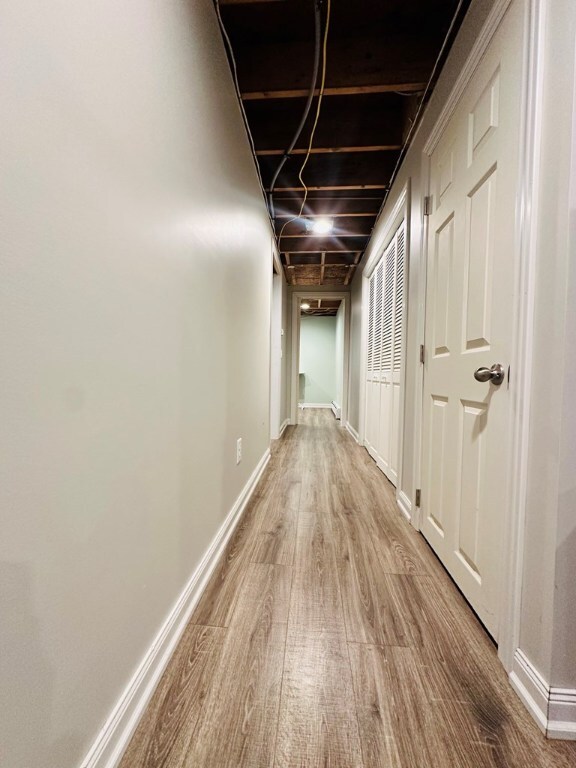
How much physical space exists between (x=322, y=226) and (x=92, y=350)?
2890mm

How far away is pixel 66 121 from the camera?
52cm

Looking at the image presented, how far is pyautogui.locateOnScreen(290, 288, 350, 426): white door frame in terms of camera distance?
4680 mm

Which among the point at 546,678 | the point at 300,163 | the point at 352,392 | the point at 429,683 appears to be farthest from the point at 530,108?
the point at 352,392

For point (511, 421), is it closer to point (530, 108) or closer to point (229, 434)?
point (530, 108)

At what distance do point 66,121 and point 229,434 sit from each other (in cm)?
128

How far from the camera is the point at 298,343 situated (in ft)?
15.4

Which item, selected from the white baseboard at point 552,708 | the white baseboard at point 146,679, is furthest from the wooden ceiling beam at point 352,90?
the white baseboard at point 552,708

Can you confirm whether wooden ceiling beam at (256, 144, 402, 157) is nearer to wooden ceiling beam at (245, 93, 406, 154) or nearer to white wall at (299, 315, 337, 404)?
wooden ceiling beam at (245, 93, 406, 154)

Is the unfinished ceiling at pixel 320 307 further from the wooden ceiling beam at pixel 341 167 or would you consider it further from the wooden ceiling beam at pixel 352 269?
the wooden ceiling beam at pixel 341 167

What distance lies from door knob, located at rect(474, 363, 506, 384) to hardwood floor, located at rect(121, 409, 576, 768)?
82cm

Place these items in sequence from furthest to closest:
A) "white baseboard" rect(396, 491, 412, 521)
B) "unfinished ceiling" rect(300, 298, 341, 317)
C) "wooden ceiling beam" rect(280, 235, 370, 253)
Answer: "unfinished ceiling" rect(300, 298, 341, 317), "wooden ceiling beam" rect(280, 235, 370, 253), "white baseboard" rect(396, 491, 412, 521)

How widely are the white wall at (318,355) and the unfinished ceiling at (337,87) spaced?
468cm

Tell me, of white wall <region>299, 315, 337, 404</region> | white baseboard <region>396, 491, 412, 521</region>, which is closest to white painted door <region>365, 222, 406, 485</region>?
white baseboard <region>396, 491, 412, 521</region>

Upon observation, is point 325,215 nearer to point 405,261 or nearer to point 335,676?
point 405,261
